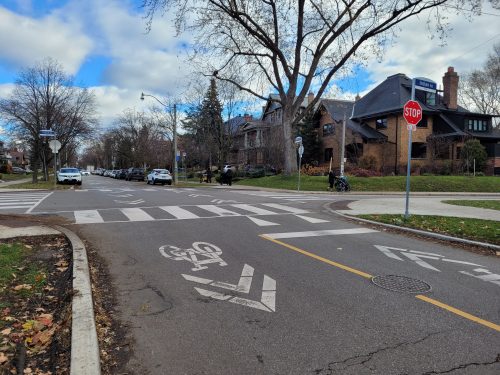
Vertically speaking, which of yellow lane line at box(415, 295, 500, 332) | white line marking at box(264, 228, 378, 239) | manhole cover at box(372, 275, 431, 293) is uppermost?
white line marking at box(264, 228, 378, 239)

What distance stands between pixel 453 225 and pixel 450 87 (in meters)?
38.2

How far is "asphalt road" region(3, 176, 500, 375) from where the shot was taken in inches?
148

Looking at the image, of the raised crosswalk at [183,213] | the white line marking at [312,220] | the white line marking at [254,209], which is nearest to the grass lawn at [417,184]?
the white line marking at [254,209]

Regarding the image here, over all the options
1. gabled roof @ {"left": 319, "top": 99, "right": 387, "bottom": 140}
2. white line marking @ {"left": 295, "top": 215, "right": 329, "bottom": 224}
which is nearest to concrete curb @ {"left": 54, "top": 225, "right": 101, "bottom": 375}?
white line marking @ {"left": 295, "top": 215, "right": 329, "bottom": 224}

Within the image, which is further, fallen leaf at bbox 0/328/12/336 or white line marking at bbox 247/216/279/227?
white line marking at bbox 247/216/279/227

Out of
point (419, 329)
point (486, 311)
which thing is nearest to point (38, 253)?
point (419, 329)

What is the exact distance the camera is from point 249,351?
12.8ft

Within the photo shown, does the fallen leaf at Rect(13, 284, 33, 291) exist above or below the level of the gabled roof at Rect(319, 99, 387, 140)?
below

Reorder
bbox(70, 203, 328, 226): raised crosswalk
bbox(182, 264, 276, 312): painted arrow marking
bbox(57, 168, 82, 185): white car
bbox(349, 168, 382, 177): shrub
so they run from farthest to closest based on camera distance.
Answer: bbox(57, 168, 82, 185): white car, bbox(349, 168, 382, 177): shrub, bbox(70, 203, 328, 226): raised crosswalk, bbox(182, 264, 276, 312): painted arrow marking

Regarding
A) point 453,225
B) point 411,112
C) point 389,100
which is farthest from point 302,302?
point 389,100

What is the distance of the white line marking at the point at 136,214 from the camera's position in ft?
40.8

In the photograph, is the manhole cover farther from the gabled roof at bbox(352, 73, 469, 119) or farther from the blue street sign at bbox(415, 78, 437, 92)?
the gabled roof at bbox(352, 73, 469, 119)

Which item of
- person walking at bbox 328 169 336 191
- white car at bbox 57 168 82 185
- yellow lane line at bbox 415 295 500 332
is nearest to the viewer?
yellow lane line at bbox 415 295 500 332

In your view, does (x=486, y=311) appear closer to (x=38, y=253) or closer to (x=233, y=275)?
(x=233, y=275)
